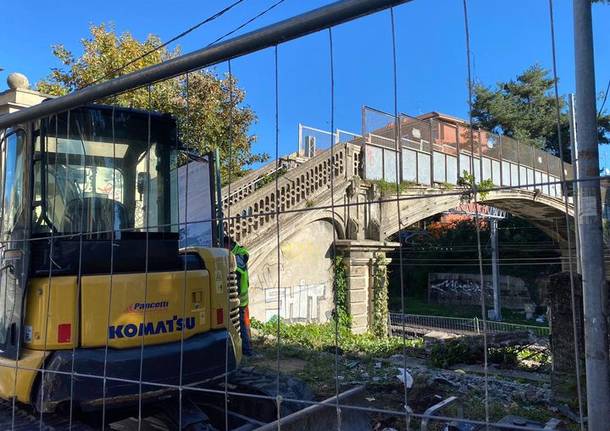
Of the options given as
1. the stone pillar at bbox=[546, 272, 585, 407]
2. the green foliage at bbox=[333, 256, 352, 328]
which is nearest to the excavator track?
the stone pillar at bbox=[546, 272, 585, 407]

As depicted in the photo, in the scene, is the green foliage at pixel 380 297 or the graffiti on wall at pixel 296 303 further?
the green foliage at pixel 380 297

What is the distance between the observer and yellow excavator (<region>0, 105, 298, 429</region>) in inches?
125

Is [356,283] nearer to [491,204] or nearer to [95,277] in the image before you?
[491,204]

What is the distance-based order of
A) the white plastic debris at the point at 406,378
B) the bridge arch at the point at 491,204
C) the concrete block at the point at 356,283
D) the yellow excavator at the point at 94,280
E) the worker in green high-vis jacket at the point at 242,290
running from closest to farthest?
the white plastic debris at the point at 406,378 → the yellow excavator at the point at 94,280 → the bridge arch at the point at 491,204 → the worker in green high-vis jacket at the point at 242,290 → the concrete block at the point at 356,283

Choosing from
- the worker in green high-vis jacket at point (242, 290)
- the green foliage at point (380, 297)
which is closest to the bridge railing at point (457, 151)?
the worker in green high-vis jacket at point (242, 290)

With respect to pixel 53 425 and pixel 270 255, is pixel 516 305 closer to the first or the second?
pixel 270 255

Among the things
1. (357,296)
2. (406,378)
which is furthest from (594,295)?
(357,296)

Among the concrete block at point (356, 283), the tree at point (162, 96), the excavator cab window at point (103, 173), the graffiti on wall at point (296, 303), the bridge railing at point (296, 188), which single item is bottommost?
the graffiti on wall at point (296, 303)

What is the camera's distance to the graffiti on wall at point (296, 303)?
13.1 metres

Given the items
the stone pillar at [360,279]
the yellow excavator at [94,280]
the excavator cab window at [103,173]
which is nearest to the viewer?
the yellow excavator at [94,280]

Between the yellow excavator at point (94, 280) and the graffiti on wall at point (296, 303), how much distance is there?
361 inches

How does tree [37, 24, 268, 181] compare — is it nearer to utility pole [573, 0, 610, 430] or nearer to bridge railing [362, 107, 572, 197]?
bridge railing [362, 107, 572, 197]

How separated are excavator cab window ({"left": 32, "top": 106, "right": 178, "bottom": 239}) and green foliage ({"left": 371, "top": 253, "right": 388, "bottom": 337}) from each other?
40.2 feet

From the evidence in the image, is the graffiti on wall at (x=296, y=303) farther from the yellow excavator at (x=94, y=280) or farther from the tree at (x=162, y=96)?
the yellow excavator at (x=94, y=280)
